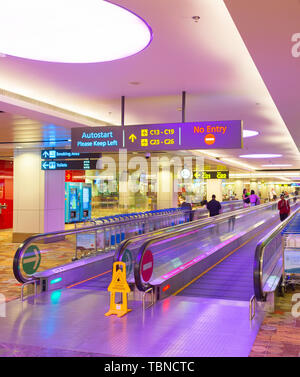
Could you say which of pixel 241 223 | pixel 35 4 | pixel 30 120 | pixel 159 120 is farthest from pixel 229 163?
pixel 35 4

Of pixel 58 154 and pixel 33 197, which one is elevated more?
pixel 58 154

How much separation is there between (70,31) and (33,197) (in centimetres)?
1086

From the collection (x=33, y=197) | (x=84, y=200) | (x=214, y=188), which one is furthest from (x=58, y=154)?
(x=214, y=188)

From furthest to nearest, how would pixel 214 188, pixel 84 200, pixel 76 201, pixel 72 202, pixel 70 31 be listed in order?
1. pixel 214 188
2. pixel 84 200
3. pixel 76 201
4. pixel 72 202
5. pixel 70 31

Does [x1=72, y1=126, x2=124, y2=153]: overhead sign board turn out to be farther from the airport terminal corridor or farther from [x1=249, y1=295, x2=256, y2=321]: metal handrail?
[x1=249, y1=295, x2=256, y2=321]: metal handrail

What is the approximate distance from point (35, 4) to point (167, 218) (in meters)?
13.1

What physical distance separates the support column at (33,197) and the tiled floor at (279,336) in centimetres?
1148

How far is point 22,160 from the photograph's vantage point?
16.7 meters

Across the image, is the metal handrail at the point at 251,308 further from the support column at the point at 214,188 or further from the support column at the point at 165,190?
the support column at the point at 214,188

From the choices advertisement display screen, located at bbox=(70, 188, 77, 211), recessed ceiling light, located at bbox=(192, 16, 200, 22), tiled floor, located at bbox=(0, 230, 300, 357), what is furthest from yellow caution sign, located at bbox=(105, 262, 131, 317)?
advertisement display screen, located at bbox=(70, 188, 77, 211)

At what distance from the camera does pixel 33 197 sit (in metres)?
16.4

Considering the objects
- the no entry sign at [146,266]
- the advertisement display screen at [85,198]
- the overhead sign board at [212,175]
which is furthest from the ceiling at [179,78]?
the overhead sign board at [212,175]

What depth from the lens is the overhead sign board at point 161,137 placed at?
8.70 metres

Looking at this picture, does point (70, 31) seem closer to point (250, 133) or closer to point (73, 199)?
point (250, 133)
